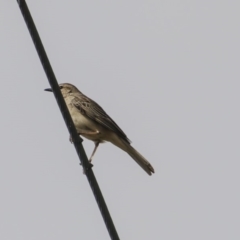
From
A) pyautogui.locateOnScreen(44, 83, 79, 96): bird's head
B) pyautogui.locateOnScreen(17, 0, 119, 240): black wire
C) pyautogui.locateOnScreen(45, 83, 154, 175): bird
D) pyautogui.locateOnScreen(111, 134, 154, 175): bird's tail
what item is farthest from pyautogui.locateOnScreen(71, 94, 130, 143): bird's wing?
pyautogui.locateOnScreen(17, 0, 119, 240): black wire

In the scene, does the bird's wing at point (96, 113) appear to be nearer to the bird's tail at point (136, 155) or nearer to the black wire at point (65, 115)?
the bird's tail at point (136, 155)

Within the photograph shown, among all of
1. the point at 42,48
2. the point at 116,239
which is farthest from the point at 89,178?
the point at 42,48

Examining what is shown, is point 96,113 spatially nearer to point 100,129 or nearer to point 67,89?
point 100,129

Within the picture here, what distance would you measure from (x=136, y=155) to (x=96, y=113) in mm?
910

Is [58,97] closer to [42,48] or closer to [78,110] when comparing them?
[42,48]

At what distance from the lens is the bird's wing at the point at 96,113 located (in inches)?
426

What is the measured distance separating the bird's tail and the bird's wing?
4.0 inches

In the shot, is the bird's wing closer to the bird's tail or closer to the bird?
the bird

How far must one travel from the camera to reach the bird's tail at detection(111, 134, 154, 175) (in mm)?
10617

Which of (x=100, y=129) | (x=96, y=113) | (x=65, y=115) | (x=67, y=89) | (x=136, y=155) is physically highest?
(x=67, y=89)

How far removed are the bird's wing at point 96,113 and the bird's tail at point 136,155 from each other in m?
0.10

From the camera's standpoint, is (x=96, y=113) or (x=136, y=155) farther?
(x=96, y=113)

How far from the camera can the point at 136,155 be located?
10.7 metres

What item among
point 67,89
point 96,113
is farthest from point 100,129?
point 67,89
